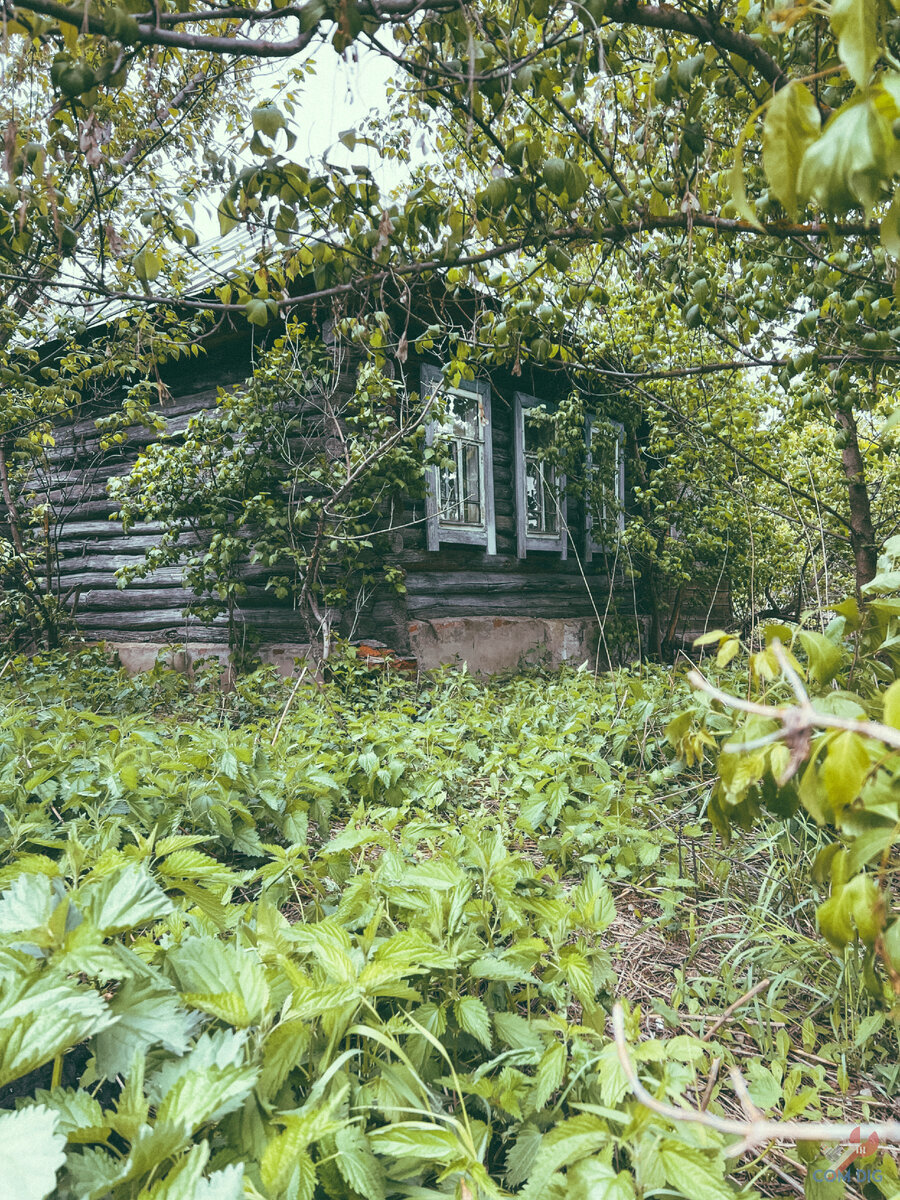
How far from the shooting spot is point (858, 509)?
4801 mm

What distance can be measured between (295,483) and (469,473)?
197 cm

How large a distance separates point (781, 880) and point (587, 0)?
2.22 m

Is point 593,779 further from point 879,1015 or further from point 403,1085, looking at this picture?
point 403,1085

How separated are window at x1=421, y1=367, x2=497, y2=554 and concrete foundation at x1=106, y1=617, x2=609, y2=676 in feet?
2.61

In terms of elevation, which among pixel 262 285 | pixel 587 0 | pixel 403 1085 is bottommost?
pixel 403 1085

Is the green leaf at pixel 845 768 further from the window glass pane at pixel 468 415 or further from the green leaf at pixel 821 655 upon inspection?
the window glass pane at pixel 468 415

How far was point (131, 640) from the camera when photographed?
6.86 meters

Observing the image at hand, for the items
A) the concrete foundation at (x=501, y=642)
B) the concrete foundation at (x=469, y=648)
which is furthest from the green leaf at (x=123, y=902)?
the concrete foundation at (x=501, y=642)

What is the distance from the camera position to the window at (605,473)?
7.38 metres

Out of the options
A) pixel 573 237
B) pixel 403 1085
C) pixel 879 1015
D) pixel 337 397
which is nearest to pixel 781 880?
pixel 879 1015

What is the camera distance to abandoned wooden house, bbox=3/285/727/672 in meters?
5.90

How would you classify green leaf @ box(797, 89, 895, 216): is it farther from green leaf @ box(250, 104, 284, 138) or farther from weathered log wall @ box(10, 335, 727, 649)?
weathered log wall @ box(10, 335, 727, 649)

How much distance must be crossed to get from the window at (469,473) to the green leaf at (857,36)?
5.50 meters

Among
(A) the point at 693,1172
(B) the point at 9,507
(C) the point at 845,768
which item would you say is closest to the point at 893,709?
(C) the point at 845,768
